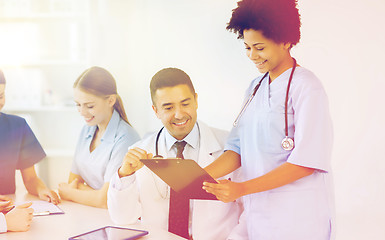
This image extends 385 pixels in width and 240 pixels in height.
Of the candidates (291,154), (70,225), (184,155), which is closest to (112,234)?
(70,225)

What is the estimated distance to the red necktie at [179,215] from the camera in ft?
5.11

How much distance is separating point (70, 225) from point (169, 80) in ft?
2.16

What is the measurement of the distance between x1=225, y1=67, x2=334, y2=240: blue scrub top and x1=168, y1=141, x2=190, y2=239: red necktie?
251mm

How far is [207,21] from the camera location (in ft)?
7.89

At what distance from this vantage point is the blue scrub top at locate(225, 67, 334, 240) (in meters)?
1.23

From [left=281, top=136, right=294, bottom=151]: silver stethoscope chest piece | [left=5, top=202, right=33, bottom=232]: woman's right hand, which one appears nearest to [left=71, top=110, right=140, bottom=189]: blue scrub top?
[left=5, top=202, right=33, bottom=232]: woman's right hand

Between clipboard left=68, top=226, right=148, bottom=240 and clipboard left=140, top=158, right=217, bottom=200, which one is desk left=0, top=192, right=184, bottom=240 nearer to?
clipboard left=68, top=226, right=148, bottom=240

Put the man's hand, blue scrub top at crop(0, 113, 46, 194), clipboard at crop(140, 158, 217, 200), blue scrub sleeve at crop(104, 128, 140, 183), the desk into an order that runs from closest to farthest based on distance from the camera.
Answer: clipboard at crop(140, 158, 217, 200) → the desk → the man's hand → blue scrub sleeve at crop(104, 128, 140, 183) → blue scrub top at crop(0, 113, 46, 194)

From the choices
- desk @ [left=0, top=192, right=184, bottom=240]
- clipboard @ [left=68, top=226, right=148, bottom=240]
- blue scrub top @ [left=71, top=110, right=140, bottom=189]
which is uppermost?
blue scrub top @ [left=71, top=110, right=140, bottom=189]

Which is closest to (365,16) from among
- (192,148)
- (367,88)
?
(367,88)

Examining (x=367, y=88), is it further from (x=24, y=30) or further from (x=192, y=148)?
(x=24, y=30)

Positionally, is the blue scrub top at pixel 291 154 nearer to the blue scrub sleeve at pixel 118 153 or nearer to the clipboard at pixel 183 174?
the clipboard at pixel 183 174

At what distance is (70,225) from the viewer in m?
1.43

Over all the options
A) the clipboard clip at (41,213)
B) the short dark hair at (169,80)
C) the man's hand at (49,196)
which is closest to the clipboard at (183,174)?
the short dark hair at (169,80)
